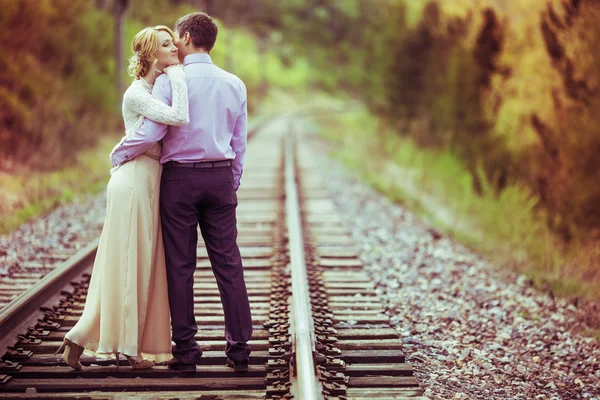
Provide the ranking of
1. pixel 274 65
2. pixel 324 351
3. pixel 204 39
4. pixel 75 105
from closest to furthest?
1. pixel 204 39
2. pixel 324 351
3. pixel 75 105
4. pixel 274 65

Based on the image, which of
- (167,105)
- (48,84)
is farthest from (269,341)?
(48,84)

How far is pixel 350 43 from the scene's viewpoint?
85.0m

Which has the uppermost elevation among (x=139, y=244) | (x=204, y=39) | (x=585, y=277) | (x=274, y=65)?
(x=274, y=65)

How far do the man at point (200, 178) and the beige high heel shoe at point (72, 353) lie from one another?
20.6 inches

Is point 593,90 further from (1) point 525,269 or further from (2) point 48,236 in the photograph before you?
(2) point 48,236

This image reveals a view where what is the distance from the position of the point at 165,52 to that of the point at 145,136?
0.46m

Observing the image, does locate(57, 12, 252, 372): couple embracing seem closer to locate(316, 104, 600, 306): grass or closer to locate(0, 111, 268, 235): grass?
locate(316, 104, 600, 306): grass

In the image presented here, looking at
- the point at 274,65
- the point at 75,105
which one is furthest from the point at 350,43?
the point at 75,105

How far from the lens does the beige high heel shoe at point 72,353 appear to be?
3814 millimetres

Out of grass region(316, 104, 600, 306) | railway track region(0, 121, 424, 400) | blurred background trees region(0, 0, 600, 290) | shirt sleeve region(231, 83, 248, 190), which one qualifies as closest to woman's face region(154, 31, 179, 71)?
shirt sleeve region(231, 83, 248, 190)

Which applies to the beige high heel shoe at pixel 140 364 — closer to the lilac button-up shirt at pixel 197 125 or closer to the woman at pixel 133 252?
the woman at pixel 133 252

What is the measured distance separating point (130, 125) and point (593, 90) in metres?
6.08

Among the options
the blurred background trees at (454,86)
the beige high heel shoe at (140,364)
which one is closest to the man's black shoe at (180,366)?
the beige high heel shoe at (140,364)

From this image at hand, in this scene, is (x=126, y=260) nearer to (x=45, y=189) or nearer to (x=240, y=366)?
(x=240, y=366)
